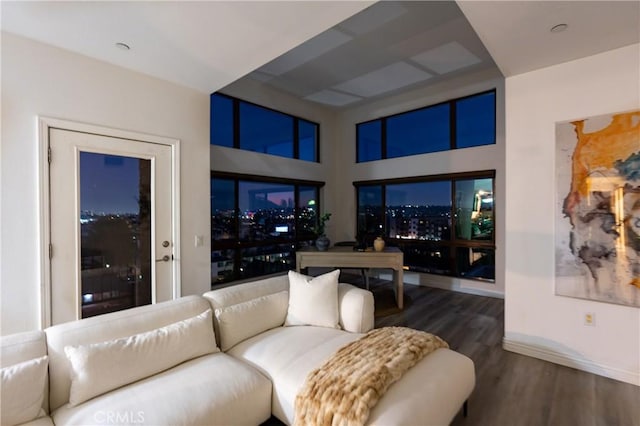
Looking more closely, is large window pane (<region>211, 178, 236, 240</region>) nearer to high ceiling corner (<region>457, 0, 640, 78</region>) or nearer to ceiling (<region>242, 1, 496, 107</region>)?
ceiling (<region>242, 1, 496, 107</region>)

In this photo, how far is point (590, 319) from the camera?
100.0 inches

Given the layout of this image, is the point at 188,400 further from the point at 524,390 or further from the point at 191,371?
the point at 524,390

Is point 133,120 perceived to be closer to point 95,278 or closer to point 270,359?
point 95,278

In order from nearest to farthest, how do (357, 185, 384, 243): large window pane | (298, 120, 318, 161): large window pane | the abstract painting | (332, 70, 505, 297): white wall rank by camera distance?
the abstract painting
(332, 70, 505, 297): white wall
(298, 120, 318, 161): large window pane
(357, 185, 384, 243): large window pane

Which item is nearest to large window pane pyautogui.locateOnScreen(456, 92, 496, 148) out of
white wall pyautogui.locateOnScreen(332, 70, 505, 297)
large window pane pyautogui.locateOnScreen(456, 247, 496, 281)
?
white wall pyautogui.locateOnScreen(332, 70, 505, 297)

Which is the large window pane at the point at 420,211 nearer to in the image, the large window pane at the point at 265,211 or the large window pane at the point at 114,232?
the large window pane at the point at 265,211

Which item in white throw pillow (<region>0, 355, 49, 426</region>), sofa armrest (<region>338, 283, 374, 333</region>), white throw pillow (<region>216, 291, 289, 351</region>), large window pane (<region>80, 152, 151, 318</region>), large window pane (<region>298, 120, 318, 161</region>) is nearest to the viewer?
white throw pillow (<region>0, 355, 49, 426</region>)

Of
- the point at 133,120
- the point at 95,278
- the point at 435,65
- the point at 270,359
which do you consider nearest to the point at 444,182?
the point at 435,65

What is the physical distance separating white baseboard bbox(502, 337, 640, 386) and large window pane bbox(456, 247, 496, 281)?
6.42 feet

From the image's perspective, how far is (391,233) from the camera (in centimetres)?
590

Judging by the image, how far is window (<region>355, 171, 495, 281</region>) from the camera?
4754mm

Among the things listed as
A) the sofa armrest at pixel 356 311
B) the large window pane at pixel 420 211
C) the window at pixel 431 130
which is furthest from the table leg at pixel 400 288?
the window at pixel 431 130

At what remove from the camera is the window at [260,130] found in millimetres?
4691

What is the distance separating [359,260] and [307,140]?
3.02 meters
